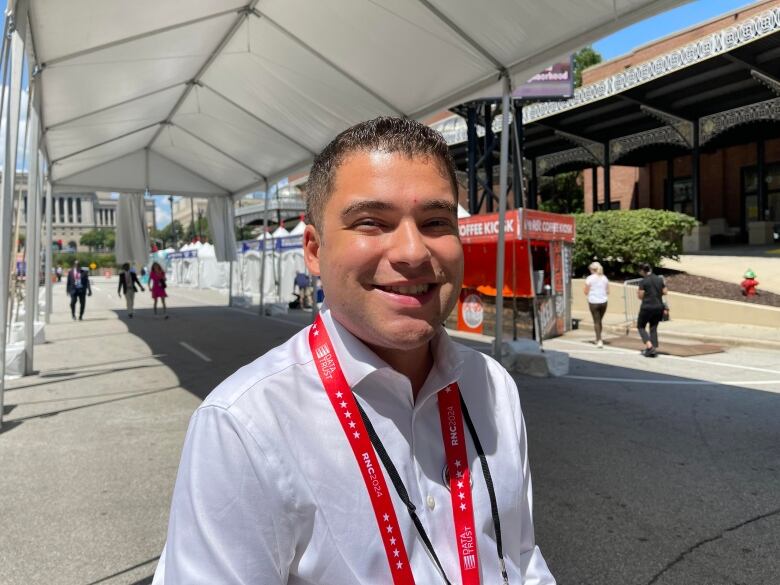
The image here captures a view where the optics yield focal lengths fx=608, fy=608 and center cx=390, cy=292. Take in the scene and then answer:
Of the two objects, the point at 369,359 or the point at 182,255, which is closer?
the point at 369,359

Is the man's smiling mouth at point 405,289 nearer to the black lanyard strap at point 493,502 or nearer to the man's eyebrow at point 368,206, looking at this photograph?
the man's eyebrow at point 368,206

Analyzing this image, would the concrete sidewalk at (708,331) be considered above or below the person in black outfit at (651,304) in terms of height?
below

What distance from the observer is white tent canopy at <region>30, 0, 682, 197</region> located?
6.98 meters

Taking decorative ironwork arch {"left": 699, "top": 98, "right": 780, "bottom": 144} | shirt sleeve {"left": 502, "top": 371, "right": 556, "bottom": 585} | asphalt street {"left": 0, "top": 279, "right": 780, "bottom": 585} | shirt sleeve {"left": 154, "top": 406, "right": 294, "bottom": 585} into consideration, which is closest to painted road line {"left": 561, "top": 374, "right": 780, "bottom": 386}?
asphalt street {"left": 0, "top": 279, "right": 780, "bottom": 585}

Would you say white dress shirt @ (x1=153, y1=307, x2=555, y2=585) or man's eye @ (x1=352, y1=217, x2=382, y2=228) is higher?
man's eye @ (x1=352, y1=217, x2=382, y2=228)

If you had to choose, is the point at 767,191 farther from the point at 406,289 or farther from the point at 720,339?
the point at 406,289

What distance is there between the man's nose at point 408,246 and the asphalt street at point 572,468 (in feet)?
8.69

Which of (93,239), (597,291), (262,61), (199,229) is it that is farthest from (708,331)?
(93,239)

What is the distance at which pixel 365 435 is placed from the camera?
1.30 m

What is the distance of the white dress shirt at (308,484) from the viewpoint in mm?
1152

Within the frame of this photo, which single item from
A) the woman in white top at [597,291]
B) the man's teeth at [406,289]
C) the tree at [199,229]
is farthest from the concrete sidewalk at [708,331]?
the tree at [199,229]

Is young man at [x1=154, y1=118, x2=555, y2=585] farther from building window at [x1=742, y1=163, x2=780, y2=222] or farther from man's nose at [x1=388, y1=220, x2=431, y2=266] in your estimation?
building window at [x1=742, y1=163, x2=780, y2=222]

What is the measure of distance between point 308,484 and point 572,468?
4.23 m

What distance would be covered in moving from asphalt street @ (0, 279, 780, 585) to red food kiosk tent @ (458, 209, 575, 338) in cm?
380
